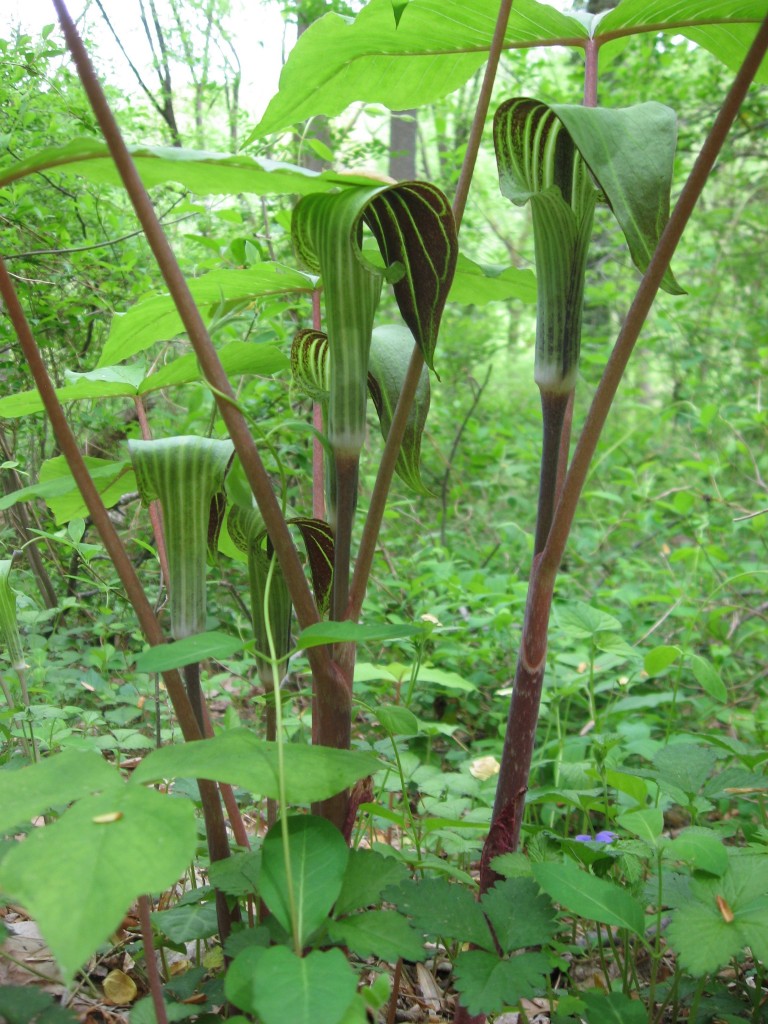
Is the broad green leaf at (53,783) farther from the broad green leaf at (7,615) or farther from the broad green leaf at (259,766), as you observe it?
the broad green leaf at (7,615)

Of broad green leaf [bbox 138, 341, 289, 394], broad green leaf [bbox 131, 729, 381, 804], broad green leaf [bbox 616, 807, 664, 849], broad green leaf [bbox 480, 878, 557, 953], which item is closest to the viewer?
broad green leaf [bbox 131, 729, 381, 804]

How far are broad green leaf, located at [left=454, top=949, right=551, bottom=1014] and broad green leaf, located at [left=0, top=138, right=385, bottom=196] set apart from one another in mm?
572

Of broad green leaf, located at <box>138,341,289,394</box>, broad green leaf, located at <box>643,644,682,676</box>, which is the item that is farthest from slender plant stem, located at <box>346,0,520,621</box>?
broad green leaf, located at <box>643,644,682,676</box>

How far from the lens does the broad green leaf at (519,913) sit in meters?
0.59

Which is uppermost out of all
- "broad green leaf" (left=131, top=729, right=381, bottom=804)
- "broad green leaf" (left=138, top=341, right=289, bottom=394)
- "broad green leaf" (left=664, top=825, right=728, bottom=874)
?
"broad green leaf" (left=138, top=341, right=289, bottom=394)

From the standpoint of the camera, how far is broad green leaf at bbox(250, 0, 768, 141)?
742 millimetres

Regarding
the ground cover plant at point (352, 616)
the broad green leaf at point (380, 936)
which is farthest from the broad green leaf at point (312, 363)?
the broad green leaf at point (380, 936)

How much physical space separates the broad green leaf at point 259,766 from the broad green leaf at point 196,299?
1.36 feet

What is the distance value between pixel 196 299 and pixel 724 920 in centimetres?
74

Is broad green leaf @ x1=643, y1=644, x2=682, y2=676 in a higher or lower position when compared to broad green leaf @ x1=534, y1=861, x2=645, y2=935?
lower

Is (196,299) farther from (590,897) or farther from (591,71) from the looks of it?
(590,897)

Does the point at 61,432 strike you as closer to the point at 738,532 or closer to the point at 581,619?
the point at 581,619

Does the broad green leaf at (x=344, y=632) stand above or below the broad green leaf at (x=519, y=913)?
above

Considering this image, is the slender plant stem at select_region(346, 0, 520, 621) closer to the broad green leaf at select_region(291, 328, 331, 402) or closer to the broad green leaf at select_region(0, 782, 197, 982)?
the broad green leaf at select_region(291, 328, 331, 402)
